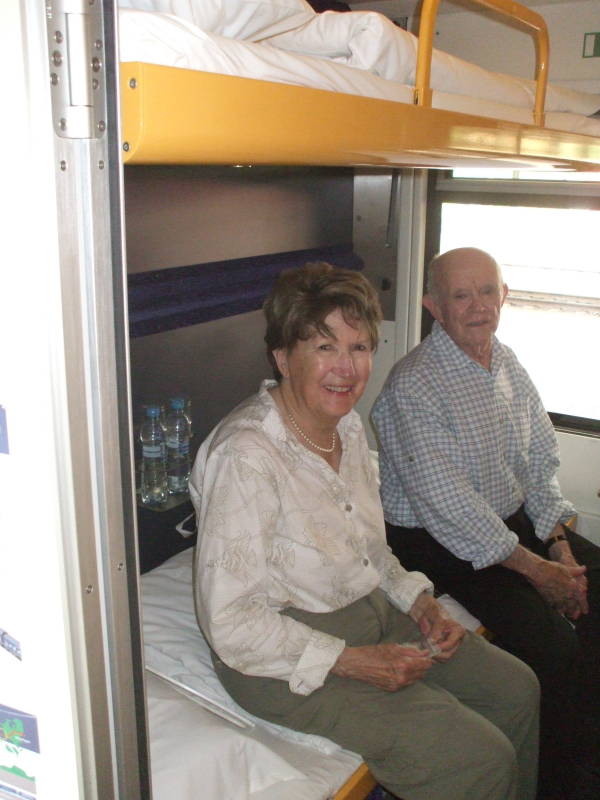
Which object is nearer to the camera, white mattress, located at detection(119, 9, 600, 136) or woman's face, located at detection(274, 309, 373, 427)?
white mattress, located at detection(119, 9, 600, 136)

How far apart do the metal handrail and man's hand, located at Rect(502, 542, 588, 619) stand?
1362mm

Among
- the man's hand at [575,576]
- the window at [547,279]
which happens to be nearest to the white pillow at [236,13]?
the man's hand at [575,576]

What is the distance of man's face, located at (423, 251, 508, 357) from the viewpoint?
267cm

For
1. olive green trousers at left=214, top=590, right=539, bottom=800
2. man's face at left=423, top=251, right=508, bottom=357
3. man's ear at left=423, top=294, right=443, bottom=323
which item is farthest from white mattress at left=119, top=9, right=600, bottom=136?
olive green trousers at left=214, top=590, right=539, bottom=800

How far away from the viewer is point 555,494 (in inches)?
109

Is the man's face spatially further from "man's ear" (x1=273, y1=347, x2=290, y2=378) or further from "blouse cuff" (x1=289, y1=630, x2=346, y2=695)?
"blouse cuff" (x1=289, y1=630, x2=346, y2=695)

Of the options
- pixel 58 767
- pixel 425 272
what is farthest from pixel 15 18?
pixel 425 272

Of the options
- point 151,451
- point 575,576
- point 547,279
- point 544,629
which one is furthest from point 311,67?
point 547,279

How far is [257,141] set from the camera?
101 cm

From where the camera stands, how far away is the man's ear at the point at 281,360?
2.06m

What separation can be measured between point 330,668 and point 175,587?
82 cm

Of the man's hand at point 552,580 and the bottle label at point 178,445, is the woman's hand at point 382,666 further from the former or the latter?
the bottle label at point 178,445

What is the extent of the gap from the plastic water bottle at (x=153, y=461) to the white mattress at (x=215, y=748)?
56cm

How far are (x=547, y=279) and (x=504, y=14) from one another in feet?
5.66
